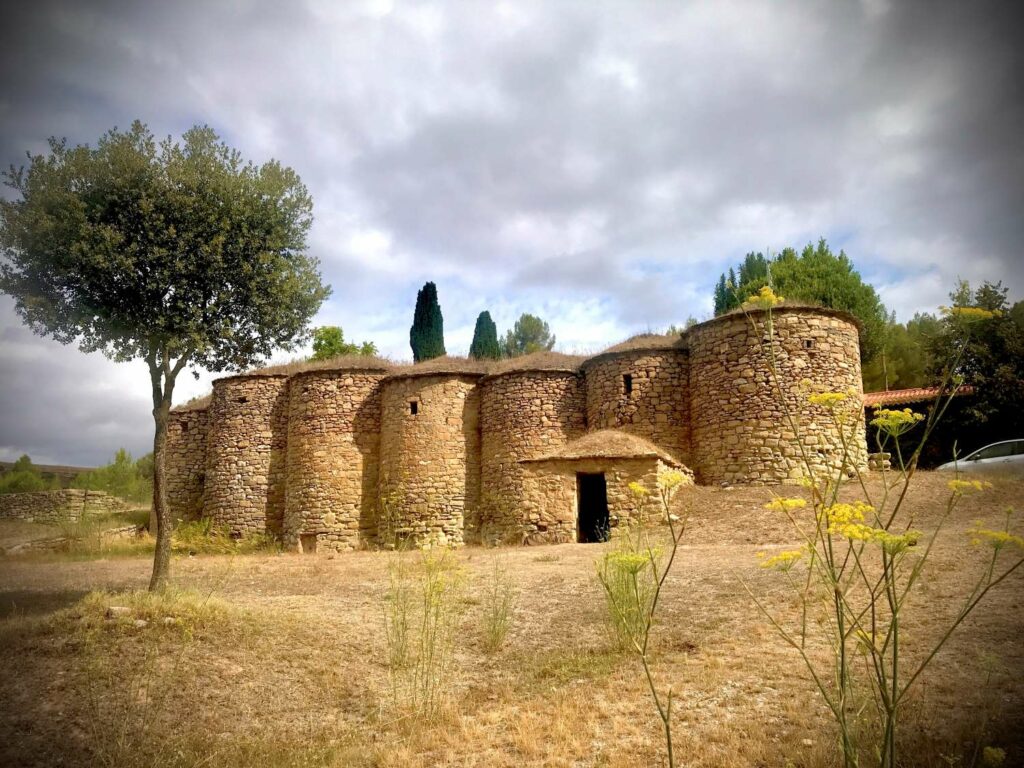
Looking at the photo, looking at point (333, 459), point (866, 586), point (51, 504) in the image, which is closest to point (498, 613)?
point (866, 586)

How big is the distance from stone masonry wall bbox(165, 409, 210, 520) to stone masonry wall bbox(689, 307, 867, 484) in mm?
17486

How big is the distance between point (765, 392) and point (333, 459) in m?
12.8

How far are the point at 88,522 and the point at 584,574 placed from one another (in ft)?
55.2

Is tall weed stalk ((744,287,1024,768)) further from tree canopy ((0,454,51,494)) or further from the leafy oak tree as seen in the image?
tree canopy ((0,454,51,494))

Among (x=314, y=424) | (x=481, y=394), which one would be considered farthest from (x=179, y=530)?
(x=481, y=394)

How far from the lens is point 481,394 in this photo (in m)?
21.2

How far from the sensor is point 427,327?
33.9 meters

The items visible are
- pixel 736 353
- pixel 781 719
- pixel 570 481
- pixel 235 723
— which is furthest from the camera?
pixel 736 353

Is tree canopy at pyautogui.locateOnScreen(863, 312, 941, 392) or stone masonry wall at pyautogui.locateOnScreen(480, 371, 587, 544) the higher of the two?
tree canopy at pyautogui.locateOnScreen(863, 312, 941, 392)

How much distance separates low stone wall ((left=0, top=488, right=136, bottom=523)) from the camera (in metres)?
25.2

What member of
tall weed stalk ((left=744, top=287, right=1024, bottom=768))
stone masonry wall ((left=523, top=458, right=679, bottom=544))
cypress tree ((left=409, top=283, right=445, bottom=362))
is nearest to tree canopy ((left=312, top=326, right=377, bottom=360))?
cypress tree ((left=409, top=283, right=445, bottom=362))

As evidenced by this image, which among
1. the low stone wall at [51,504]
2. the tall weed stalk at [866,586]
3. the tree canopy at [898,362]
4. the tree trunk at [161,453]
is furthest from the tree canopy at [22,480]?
the tree canopy at [898,362]

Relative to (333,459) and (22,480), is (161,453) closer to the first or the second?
(333,459)

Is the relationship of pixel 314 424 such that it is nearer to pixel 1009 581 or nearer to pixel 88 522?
pixel 88 522
